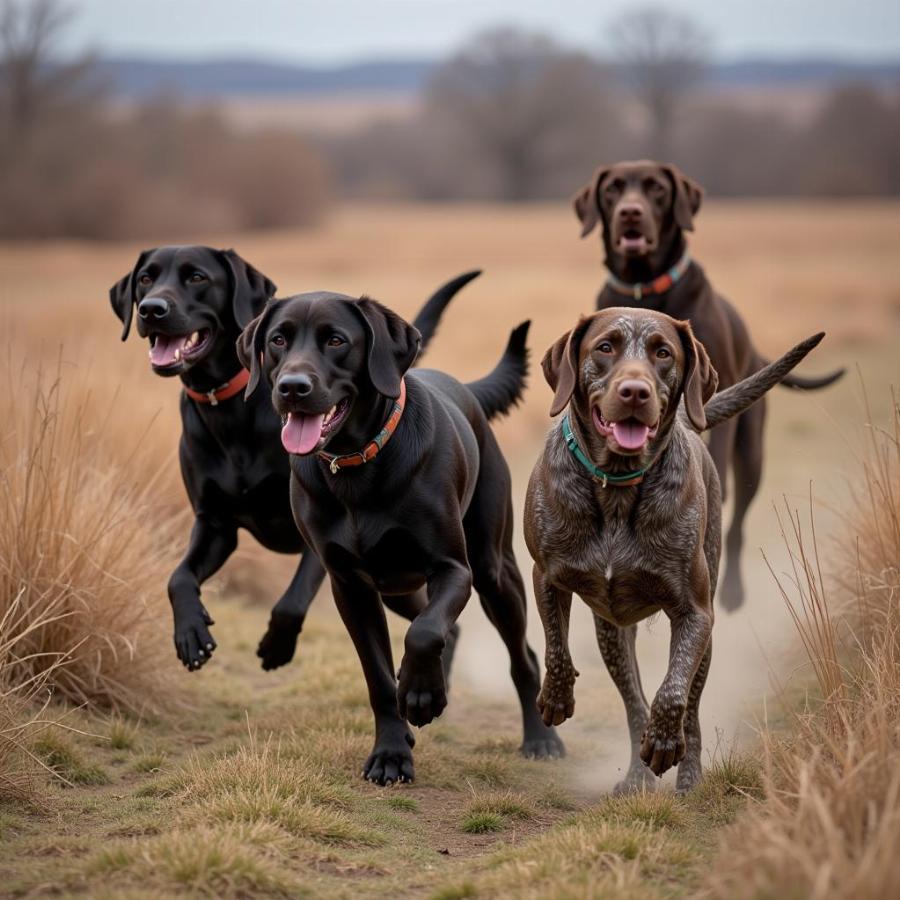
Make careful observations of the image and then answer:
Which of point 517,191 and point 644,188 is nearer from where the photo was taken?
point 644,188

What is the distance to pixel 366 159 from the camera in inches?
3105

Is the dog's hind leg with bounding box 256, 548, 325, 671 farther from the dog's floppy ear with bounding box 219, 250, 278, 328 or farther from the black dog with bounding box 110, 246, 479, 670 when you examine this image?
the dog's floppy ear with bounding box 219, 250, 278, 328

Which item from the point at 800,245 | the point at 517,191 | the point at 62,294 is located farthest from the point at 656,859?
the point at 517,191

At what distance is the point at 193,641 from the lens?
5.50 m

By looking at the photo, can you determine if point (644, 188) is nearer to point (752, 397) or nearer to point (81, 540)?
point (752, 397)

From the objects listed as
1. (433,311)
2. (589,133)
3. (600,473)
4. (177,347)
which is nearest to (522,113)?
(589,133)

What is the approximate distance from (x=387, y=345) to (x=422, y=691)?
130 cm

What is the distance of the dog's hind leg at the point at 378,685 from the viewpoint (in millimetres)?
5223

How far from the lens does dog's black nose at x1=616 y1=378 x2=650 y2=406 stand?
4.34 metres

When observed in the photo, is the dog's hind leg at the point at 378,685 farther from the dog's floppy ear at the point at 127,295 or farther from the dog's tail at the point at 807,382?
the dog's tail at the point at 807,382

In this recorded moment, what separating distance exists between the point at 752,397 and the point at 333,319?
6.16 feet

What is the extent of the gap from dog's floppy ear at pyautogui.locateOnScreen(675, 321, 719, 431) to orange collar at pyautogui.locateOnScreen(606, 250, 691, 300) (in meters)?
2.65

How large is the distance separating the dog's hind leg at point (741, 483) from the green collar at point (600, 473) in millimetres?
3532

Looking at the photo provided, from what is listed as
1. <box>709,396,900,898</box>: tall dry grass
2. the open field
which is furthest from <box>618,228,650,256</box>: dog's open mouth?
<box>709,396,900,898</box>: tall dry grass
